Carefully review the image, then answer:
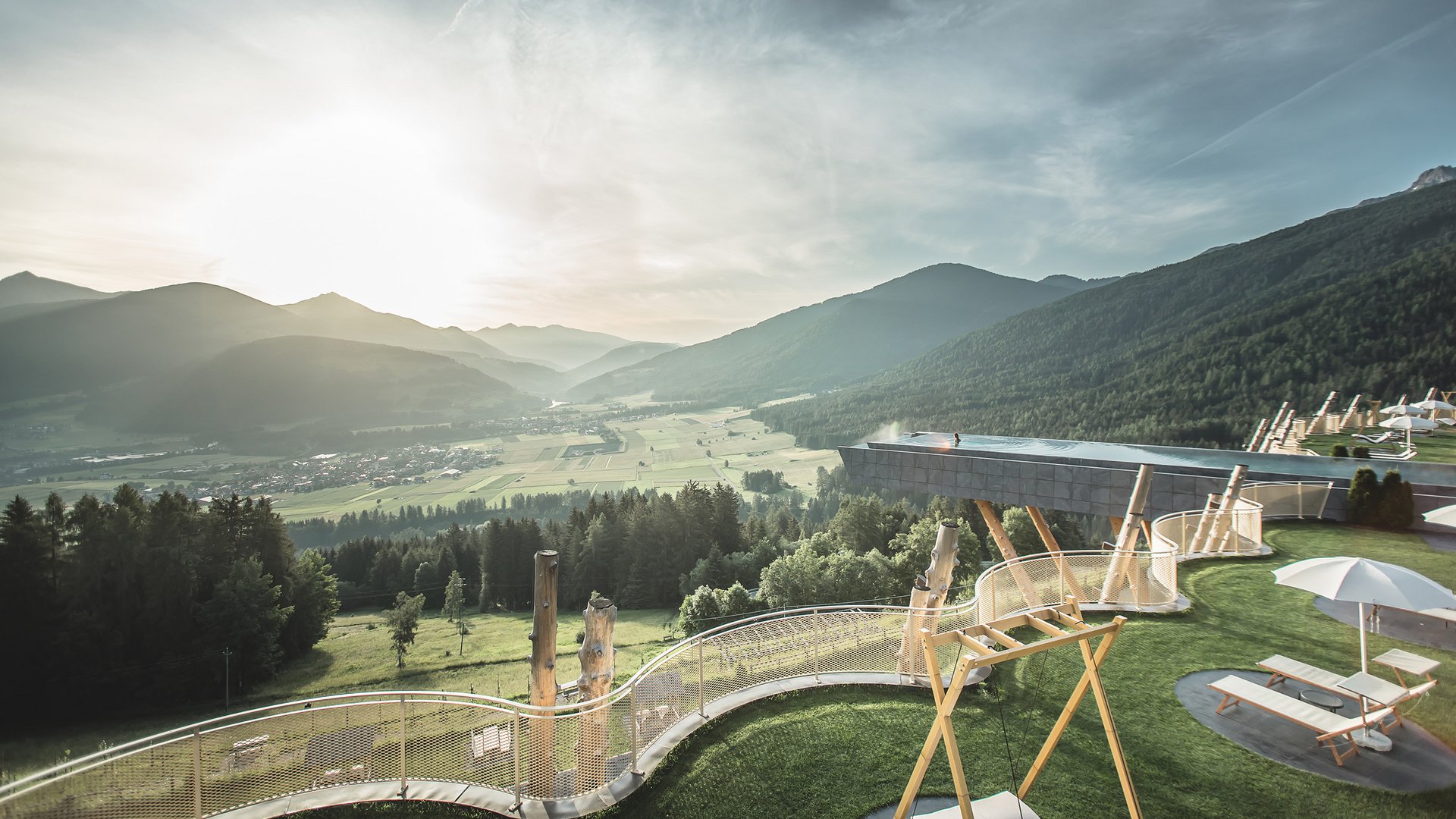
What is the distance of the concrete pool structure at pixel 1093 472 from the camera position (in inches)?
597

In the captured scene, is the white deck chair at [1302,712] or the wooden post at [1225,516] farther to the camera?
the wooden post at [1225,516]

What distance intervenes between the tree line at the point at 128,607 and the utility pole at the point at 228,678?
0.15m

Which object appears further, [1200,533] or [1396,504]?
[1396,504]

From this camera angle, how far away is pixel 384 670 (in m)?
35.7

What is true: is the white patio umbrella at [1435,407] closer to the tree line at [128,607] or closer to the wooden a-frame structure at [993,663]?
the wooden a-frame structure at [993,663]

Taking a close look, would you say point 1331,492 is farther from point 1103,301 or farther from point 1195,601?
point 1103,301

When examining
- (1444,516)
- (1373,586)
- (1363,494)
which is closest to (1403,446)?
(1363,494)

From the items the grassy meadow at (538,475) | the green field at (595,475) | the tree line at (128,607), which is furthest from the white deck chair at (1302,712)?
the grassy meadow at (538,475)

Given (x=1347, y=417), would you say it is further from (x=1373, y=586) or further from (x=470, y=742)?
(x=470, y=742)

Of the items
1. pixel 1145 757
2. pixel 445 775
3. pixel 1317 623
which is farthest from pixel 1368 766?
pixel 445 775

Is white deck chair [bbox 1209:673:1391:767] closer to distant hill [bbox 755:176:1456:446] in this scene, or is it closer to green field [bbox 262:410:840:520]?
distant hill [bbox 755:176:1456:446]

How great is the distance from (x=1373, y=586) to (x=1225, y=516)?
23.5 ft

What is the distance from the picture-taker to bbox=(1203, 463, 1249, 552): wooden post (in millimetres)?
13156

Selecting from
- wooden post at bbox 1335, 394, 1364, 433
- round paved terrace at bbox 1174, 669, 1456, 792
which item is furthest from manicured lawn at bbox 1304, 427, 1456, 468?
round paved terrace at bbox 1174, 669, 1456, 792
